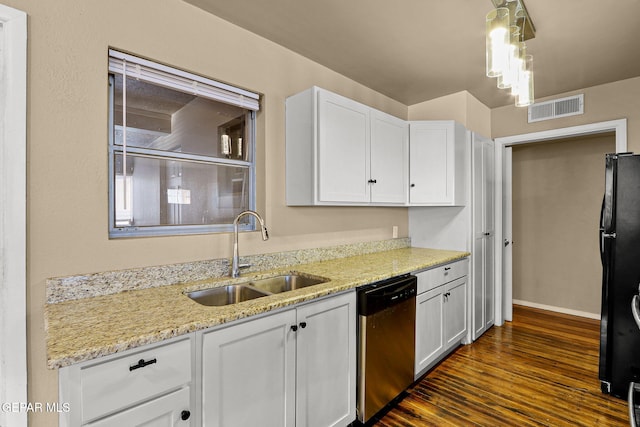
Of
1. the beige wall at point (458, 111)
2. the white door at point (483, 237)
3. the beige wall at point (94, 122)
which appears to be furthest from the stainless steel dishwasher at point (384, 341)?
the beige wall at point (458, 111)

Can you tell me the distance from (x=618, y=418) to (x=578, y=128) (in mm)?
2546

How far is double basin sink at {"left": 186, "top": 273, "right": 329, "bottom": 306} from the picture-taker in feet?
5.98

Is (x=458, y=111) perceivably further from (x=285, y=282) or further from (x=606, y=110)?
(x=285, y=282)

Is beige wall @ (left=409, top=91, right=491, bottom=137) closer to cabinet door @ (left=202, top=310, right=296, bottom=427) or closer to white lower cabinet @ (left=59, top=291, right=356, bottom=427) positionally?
white lower cabinet @ (left=59, top=291, right=356, bottom=427)

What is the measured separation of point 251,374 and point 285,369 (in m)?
0.20

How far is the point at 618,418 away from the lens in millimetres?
2074

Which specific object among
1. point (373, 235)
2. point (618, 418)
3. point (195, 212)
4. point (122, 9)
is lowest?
point (618, 418)

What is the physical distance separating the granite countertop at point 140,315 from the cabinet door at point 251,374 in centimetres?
8

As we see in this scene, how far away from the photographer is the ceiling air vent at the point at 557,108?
3.24 m
